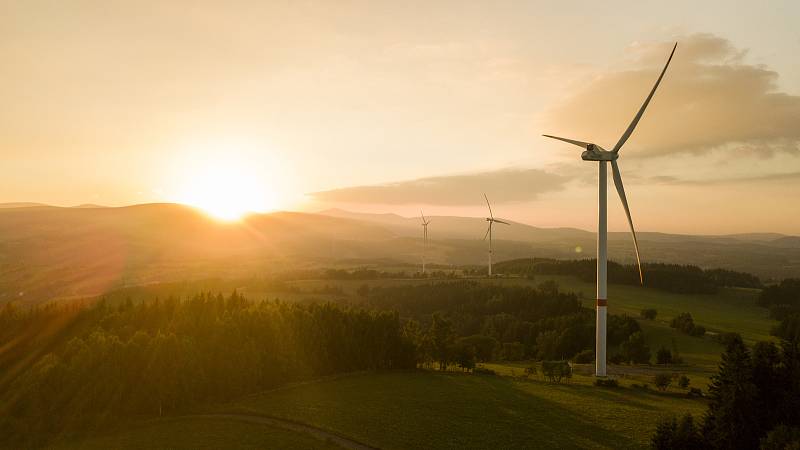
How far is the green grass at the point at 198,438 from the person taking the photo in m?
62.7

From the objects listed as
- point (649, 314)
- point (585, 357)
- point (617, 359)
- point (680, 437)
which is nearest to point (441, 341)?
point (617, 359)

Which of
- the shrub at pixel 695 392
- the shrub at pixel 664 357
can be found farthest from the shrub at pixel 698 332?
the shrub at pixel 695 392

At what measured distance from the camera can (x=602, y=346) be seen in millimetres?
→ 87625

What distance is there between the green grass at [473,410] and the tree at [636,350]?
4282cm

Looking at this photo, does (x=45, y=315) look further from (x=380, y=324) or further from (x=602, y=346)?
(x=602, y=346)

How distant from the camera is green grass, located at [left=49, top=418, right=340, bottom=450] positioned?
62.7 metres

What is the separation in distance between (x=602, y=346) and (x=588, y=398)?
30.9 feet

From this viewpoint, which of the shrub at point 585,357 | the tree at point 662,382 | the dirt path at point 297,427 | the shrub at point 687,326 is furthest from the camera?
the shrub at point 687,326

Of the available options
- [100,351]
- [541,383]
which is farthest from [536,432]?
[100,351]

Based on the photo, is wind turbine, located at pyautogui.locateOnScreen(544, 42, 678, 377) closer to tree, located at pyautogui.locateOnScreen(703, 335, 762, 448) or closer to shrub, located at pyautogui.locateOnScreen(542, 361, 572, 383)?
shrub, located at pyautogui.locateOnScreen(542, 361, 572, 383)

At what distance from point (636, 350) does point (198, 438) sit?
11174 cm

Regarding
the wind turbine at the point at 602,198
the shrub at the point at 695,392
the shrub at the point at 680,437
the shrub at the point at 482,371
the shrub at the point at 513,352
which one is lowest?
the shrub at the point at 513,352

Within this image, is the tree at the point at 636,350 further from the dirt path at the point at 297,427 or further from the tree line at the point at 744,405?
the dirt path at the point at 297,427

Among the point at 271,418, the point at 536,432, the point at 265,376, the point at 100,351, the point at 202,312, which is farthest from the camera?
the point at 202,312
